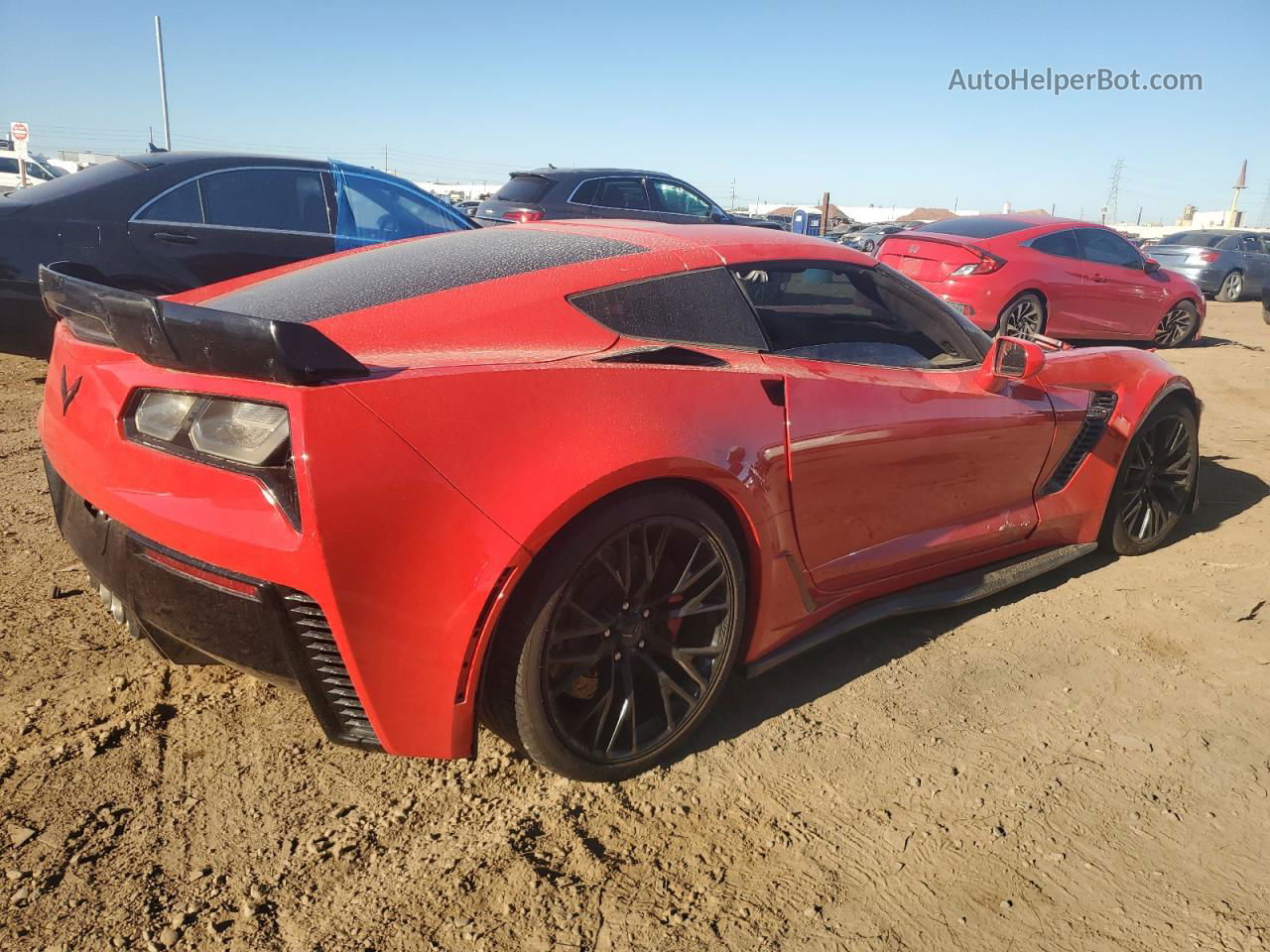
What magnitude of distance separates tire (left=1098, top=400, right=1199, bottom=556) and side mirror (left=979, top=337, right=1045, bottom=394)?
931 mm

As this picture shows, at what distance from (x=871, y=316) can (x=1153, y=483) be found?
172 centimetres

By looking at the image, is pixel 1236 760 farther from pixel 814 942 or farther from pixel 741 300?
pixel 741 300

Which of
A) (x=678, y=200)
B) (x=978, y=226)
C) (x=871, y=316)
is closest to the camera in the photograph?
(x=871, y=316)

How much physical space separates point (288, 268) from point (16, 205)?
3419 mm

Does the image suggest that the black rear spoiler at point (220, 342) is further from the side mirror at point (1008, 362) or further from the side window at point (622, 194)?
the side window at point (622, 194)

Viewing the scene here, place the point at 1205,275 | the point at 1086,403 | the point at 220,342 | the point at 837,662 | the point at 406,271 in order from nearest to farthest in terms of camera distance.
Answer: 1. the point at 220,342
2. the point at 406,271
3. the point at 837,662
4. the point at 1086,403
5. the point at 1205,275

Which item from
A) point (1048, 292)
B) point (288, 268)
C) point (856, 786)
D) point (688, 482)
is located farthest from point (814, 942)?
point (1048, 292)

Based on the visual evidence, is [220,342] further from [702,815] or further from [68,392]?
[702,815]

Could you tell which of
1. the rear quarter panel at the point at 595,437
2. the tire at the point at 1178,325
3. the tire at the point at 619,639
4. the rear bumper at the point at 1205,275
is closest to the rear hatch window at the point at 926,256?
the tire at the point at 1178,325

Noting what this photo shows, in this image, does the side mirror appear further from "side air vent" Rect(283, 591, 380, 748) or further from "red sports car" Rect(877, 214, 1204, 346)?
"red sports car" Rect(877, 214, 1204, 346)

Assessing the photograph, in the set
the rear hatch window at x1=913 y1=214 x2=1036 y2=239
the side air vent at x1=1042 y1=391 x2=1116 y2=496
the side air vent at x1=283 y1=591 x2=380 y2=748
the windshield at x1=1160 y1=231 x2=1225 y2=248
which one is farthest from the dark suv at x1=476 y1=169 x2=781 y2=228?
the windshield at x1=1160 y1=231 x2=1225 y2=248

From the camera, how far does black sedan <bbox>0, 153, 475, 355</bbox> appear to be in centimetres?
511

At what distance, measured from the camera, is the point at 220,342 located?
5.87ft

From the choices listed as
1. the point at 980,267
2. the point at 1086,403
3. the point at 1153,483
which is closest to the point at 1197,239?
the point at 980,267
